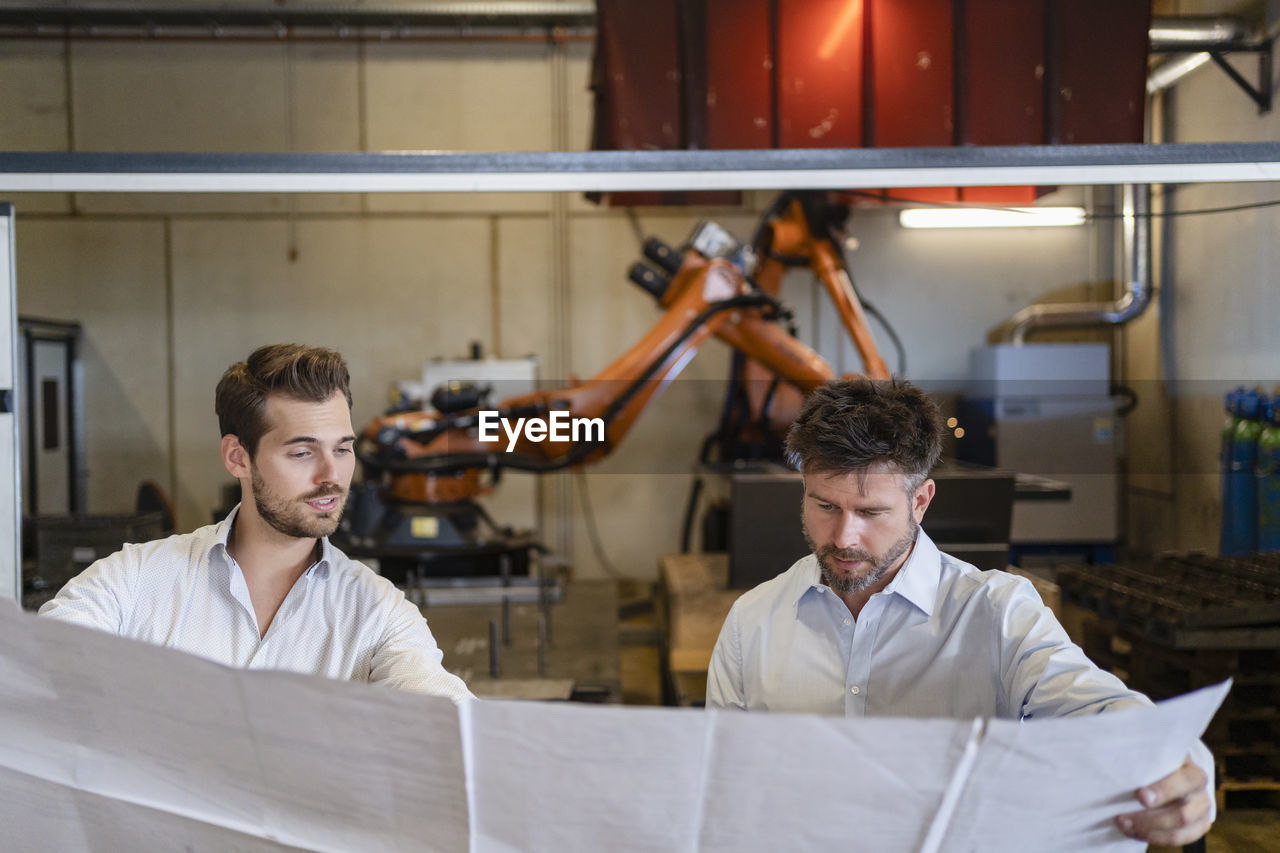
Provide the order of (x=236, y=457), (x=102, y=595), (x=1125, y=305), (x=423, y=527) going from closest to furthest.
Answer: (x=102, y=595) → (x=236, y=457) → (x=423, y=527) → (x=1125, y=305)

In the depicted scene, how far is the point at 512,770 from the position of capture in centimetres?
88

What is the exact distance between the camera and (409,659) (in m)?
1.37

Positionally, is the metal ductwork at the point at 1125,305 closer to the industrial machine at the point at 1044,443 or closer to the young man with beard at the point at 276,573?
the industrial machine at the point at 1044,443

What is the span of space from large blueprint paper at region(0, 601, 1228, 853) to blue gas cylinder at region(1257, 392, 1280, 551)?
3.00 m

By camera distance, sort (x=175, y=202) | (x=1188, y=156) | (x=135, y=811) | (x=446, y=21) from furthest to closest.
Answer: (x=175, y=202)
(x=446, y=21)
(x=1188, y=156)
(x=135, y=811)

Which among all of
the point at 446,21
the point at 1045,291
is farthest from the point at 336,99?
the point at 1045,291

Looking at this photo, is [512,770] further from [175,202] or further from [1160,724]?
[175,202]

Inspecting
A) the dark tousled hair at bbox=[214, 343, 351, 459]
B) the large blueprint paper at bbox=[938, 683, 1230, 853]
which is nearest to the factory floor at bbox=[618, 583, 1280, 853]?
the large blueprint paper at bbox=[938, 683, 1230, 853]

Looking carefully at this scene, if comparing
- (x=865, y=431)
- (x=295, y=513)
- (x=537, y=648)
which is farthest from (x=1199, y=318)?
(x=295, y=513)

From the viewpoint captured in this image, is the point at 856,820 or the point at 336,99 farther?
the point at 336,99

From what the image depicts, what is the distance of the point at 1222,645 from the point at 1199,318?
3286 mm

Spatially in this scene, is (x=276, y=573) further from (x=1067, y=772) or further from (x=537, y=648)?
(x=537, y=648)

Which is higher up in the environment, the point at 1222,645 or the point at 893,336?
the point at 893,336

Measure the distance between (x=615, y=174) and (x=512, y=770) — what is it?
128cm
